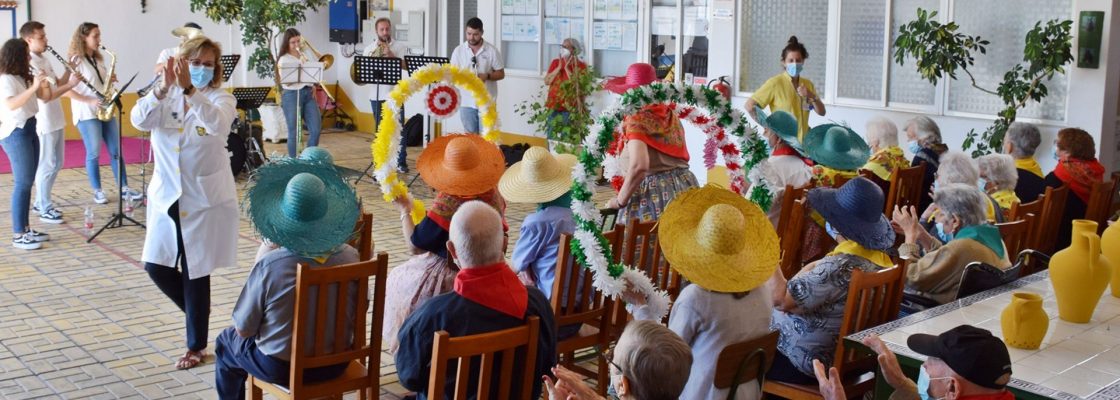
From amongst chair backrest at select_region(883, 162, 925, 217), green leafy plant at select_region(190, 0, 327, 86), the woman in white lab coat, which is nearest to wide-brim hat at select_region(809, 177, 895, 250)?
chair backrest at select_region(883, 162, 925, 217)

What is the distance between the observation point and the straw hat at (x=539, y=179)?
5020 mm

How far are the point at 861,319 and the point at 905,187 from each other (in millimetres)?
2960

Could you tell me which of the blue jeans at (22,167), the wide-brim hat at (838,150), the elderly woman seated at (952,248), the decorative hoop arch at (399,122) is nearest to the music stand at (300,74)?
the blue jeans at (22,167)

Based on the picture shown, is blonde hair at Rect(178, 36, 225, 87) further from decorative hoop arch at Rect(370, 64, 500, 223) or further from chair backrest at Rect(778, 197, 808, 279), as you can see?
chair backrest at Rect(778, 197, 808, 279)

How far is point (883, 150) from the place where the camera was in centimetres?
711

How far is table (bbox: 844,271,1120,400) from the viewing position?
344cm

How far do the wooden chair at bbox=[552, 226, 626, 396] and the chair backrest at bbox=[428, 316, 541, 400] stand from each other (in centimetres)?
94

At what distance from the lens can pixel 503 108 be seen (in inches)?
546

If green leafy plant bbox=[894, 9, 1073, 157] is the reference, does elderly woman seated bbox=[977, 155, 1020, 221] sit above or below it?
below

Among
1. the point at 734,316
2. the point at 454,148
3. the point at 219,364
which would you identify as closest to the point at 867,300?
the point at 734,316

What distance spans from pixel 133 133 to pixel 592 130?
37.8ft

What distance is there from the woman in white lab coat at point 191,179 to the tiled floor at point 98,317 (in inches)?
17.8

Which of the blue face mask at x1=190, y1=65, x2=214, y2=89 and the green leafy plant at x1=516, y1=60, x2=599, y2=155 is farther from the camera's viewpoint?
the green leafy plant at x1=516, y1=60, x2=599, y2=155

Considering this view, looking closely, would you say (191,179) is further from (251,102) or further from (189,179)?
(251,102)
